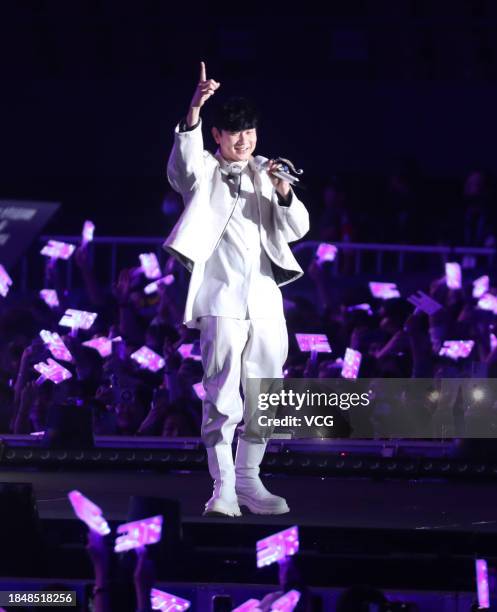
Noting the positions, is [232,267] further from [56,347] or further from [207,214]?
[56,347]

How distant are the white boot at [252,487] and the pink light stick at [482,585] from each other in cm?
84

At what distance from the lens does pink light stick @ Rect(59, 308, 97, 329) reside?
8094 mm

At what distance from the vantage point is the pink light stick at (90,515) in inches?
179

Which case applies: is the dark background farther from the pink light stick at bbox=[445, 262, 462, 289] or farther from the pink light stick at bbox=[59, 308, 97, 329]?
the pink light stick at bbox=[59, 308, 97, 329]

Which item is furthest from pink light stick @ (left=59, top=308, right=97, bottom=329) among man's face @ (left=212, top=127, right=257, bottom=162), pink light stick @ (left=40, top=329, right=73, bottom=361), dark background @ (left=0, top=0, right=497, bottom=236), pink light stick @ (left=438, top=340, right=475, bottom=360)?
dark background @ (left=0, top=0, right=497, bottom=236)

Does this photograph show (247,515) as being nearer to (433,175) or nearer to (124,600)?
(124,600)

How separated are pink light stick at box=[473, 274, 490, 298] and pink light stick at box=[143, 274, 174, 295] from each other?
214 centimetres

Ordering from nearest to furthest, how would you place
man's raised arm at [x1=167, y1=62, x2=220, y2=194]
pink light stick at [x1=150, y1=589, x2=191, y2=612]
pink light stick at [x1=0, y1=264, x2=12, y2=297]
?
1. pink light stick at [x1=150, y1=589, x2=191, y2=612]
2. man's raised arm at [x1=167, y1=62, x2=220, y2=194]
3. pink light stick at [x1=0, y1=264, x2=12, y2=297]

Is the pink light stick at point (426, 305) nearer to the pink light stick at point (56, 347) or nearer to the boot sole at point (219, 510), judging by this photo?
the pink light stick at point (56, 347)

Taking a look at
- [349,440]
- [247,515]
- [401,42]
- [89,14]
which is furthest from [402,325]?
[89,14]

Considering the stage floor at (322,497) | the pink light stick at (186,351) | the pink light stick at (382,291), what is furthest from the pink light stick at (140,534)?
the pink light stick at (382,291)

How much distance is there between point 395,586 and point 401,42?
358 inches

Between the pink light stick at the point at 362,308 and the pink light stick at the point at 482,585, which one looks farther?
the pink light stick at the point at 362,308

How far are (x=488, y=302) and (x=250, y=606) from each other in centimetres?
438
